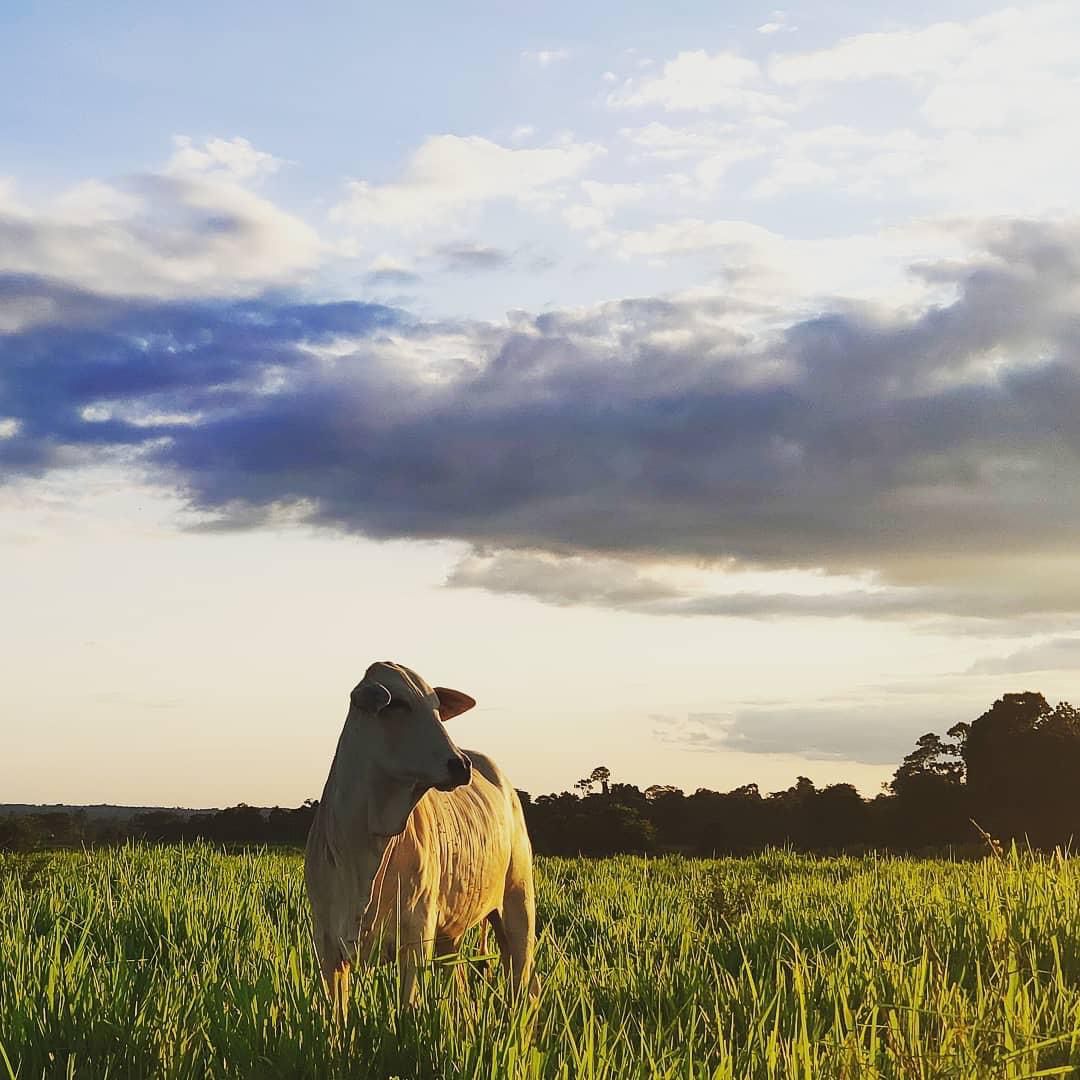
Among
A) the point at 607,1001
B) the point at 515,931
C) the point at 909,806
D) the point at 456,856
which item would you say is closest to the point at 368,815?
the point at 456,856

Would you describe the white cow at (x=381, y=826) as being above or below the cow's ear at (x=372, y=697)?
below

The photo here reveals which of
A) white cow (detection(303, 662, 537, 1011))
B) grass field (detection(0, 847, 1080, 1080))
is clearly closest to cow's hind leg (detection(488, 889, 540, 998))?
grass field (detection(0, 847, 1080, 1080))

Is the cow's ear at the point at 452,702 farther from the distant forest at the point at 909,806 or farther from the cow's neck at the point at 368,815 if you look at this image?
the distant forest at the point at 909,806

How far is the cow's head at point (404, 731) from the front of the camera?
687 centimetres

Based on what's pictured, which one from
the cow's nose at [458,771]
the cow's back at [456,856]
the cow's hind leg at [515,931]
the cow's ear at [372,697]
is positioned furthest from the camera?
the cow's hind leg at [515,931]

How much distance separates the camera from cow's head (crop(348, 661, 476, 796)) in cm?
687

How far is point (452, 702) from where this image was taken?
7.76 m

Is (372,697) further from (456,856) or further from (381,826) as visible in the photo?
(456,856)

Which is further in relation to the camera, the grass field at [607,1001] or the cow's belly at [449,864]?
the cow's belly at [449,864]

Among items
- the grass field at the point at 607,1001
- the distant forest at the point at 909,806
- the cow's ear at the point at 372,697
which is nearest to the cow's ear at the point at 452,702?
the cow's ear at the point at 372,697

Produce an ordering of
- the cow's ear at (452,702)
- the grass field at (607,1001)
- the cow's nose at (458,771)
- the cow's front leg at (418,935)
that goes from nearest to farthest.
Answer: the grass field at (607,1001) < the cow's front leg at (418,935) < the cow's nose at (458,771) < the cow's ear at (452,702)

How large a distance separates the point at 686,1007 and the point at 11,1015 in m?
3.16

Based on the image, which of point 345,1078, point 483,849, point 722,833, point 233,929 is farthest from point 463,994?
point 722,833

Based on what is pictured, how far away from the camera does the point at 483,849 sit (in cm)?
823
